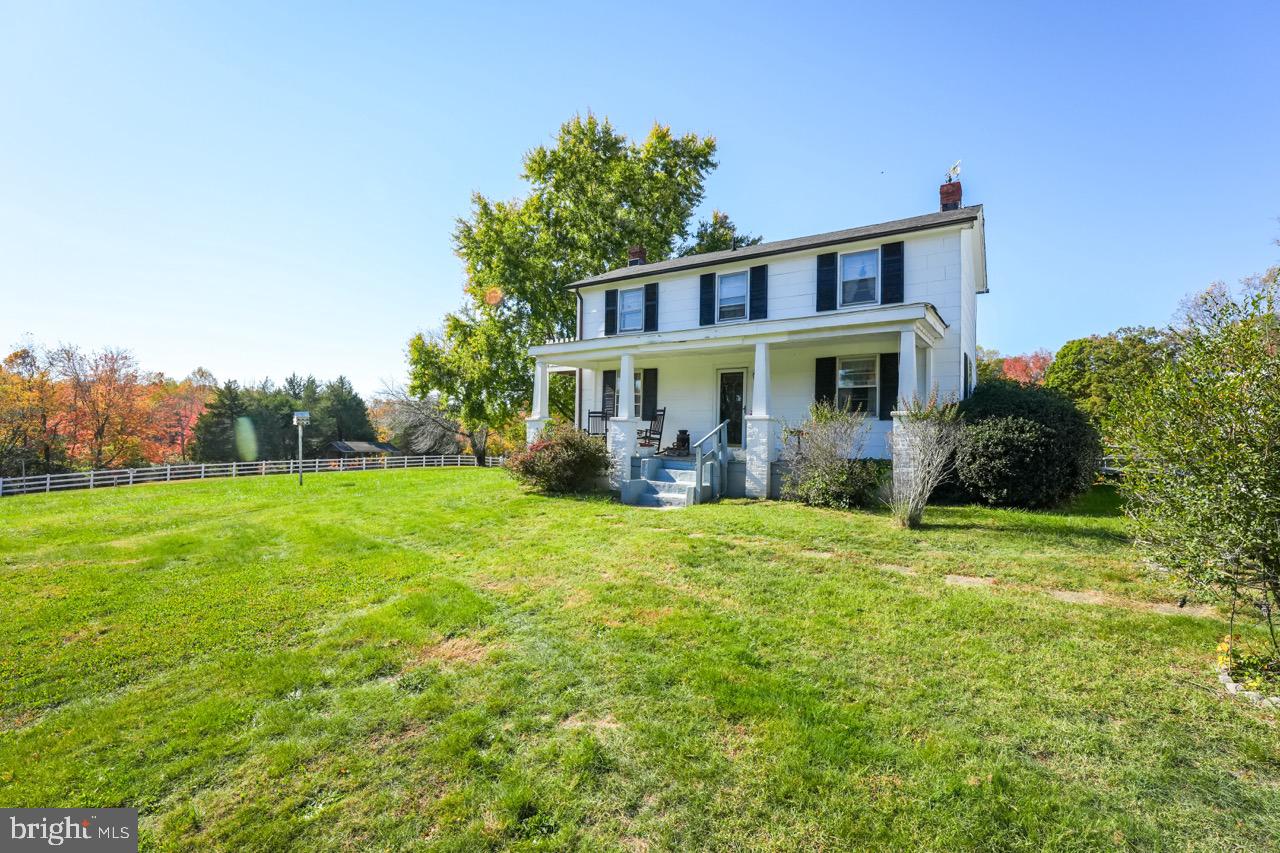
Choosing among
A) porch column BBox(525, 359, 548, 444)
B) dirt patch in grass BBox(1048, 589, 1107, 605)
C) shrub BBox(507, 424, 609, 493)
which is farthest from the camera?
porch column BBox(525, 359, 548, 444)

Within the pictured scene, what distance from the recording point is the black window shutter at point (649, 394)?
1511cm

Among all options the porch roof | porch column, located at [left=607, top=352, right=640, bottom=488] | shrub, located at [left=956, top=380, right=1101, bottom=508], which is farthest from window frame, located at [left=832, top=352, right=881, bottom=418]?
porch column, located at [left=607, top=352, right=640, bottom=488]

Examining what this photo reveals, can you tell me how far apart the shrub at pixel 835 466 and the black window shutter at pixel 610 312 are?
8307mm

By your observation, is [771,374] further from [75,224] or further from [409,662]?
[75,224]

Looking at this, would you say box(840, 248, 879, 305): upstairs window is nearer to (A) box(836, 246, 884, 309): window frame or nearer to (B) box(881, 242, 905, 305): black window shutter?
(A) box(836, 246, 884, 309): window frame

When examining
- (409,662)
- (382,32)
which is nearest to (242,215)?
(382,32)

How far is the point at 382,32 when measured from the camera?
328 inches

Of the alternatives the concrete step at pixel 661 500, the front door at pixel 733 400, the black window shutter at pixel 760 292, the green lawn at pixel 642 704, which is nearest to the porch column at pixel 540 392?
the concrete step at pixel 661 500

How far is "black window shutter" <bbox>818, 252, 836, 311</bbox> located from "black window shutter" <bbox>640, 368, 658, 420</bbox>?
5.02 meters

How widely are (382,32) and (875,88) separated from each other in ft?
29.9

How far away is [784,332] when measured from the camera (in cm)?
1076

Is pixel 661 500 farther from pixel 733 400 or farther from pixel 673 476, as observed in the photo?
pixel 733 400

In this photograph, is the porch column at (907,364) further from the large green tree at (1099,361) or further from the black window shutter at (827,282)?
the large green tree at (1099,361)

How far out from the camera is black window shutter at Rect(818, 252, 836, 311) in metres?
12.5
